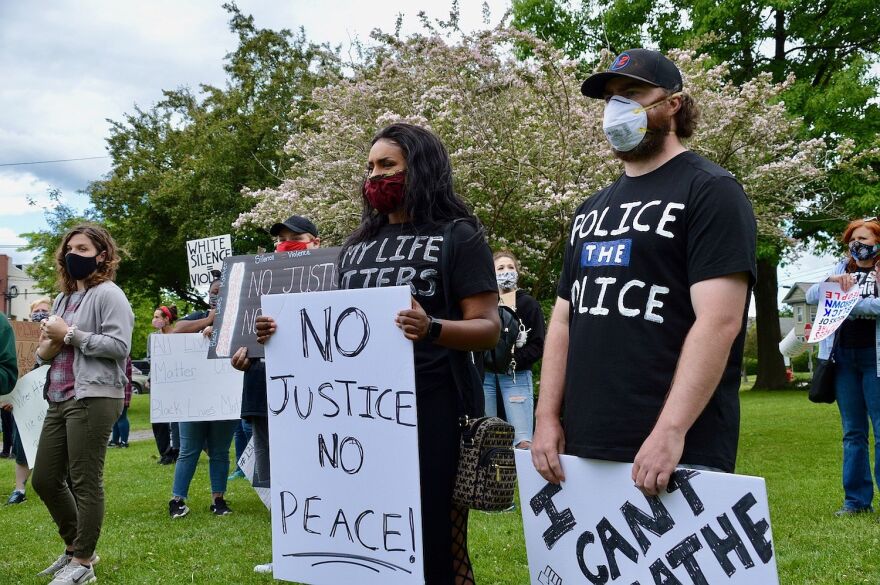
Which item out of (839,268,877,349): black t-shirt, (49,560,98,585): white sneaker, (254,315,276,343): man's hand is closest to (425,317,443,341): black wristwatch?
(254,315,276,343): man's hand

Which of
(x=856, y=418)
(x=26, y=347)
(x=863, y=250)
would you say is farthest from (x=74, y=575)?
(x=26, y=347)

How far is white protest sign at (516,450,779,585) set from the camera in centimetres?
219

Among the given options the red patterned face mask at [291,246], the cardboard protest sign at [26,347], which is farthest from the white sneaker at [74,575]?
the cardboard protest sign at [26,347]

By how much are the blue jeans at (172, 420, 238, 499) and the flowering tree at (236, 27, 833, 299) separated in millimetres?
5316

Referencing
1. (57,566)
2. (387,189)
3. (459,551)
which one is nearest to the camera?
(459,551)

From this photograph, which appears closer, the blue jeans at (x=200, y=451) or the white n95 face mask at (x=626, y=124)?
the white n95 face mask at (x=626, y=124)

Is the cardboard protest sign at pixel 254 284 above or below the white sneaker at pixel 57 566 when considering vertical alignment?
above

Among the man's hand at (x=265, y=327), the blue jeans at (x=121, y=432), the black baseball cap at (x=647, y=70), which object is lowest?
the blue jeans at (x=121, y=432)

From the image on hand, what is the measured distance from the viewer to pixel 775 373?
90.4 ft

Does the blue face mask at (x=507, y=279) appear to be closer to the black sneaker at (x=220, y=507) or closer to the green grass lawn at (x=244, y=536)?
the green grass lawn at (x=244, y=536)

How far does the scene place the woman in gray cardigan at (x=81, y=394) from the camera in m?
4.96

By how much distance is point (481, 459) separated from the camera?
2871 mm

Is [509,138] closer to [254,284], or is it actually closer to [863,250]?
[863,250]

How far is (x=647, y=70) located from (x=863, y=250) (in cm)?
433
